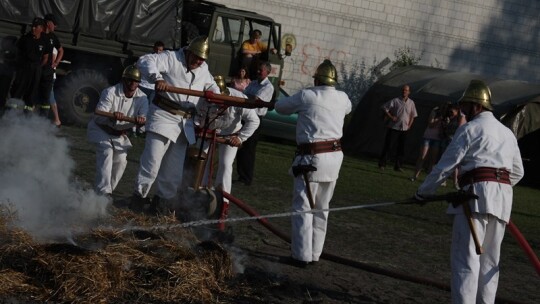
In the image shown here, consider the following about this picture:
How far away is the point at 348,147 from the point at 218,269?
1901 cm

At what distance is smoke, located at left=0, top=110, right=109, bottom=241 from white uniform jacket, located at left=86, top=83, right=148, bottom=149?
2.14 ft

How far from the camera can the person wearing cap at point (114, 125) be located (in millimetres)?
11844

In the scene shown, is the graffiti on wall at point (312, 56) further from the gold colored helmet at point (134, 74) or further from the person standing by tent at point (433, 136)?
the gold colored helmet at point (134, 74)

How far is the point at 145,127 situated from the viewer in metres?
11.4

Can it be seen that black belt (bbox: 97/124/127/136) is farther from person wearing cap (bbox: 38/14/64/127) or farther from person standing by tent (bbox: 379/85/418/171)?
person standing by tent (bbox: 379/85/418/171)

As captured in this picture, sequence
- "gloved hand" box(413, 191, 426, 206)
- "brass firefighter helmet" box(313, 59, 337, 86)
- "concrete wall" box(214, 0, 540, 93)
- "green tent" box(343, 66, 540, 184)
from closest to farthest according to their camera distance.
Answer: "gloved hand" box(413, 191, 426, 206), "brass firefighter helmet" box(313, 59, 337, 86), "green tent" box(343, 66, 540, 184), "concrete wall" box(214, 0, 540, 93)

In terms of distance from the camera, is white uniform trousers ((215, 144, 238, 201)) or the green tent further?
the green tent

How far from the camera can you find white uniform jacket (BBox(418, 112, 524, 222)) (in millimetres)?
8211

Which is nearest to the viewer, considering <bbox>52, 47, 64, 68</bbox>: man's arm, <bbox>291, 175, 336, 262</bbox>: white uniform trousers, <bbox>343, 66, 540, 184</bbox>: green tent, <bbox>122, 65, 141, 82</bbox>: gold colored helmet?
<bbox>291, 175, 336, 262</bbox>: white uniform trousers

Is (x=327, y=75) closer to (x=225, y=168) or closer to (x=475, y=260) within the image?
(x=225, y=168)

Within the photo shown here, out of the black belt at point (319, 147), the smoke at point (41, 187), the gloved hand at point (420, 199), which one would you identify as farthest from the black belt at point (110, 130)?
the gloved hand at point (420, 199)

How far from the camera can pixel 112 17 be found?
22625 mm

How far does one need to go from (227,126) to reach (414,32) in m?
23.8

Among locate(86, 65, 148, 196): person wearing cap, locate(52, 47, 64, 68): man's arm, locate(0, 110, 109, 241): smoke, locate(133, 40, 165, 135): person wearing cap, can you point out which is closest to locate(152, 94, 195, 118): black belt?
locate(133, 40, 165, 135): person wearing cap
